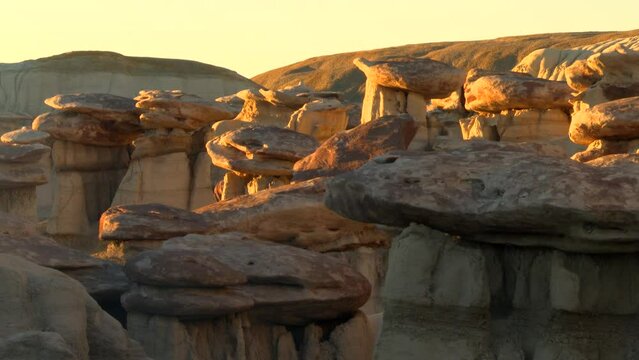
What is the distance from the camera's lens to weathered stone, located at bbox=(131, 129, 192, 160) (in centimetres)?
2039

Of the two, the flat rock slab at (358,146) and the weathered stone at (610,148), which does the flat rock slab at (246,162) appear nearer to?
the flat rock slab at (358,146)

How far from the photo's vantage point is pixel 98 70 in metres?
44.8

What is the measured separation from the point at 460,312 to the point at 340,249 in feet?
20.1

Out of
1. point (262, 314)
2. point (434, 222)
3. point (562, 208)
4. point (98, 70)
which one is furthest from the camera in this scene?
point (98, 70)

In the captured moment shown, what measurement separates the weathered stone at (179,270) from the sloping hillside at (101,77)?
34.1 meters

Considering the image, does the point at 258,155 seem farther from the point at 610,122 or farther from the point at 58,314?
the point at 58,314

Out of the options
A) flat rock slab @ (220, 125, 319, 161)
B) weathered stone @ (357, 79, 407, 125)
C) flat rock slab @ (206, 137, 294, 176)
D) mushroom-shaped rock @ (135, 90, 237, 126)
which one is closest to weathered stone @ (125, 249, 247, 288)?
flat rock slab @ (206, 137, 294, 176)

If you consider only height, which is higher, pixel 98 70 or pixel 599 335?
pixel 599 335

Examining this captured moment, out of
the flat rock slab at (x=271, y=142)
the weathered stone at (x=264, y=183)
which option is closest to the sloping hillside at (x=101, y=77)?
the flat rock slab at (x=271, y=142)

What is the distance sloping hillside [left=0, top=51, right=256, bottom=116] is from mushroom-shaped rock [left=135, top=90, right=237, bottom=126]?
78.0ft

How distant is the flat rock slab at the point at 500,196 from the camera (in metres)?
7.07

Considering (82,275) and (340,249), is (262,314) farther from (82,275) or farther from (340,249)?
(340,249)

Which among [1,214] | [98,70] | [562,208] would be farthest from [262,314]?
[98,70]

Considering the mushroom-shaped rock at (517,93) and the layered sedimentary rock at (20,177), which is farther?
the mushroom-shaped rock at (517,93)
